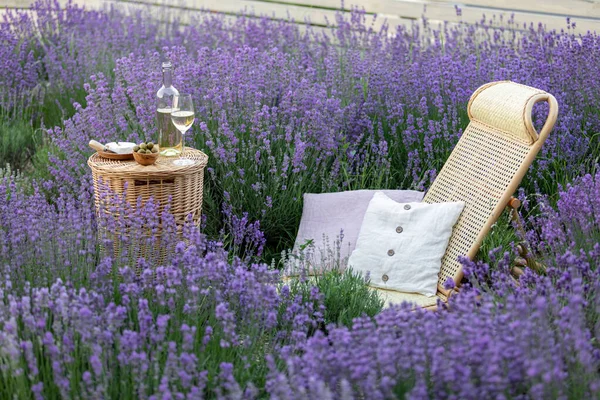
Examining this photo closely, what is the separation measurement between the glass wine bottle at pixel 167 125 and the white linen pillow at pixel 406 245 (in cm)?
91

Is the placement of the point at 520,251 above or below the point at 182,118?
below

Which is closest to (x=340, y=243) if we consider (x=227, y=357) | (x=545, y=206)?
(x=545, y=206)

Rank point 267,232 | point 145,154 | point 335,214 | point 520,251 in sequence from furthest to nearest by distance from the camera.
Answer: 1. point 267,232
2. point 335,214
3. point 520,251
4. point 145,154

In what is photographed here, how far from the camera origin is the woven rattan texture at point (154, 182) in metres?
3.30

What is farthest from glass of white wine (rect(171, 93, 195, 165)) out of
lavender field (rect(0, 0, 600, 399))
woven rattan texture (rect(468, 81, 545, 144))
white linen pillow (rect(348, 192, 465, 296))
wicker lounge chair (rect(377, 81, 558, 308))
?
woven rattan texture (rect(468, 81, 545, 144))

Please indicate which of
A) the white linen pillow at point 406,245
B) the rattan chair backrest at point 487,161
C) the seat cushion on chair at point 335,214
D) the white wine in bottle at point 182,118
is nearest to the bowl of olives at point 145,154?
the white wine in bottle at point 182,118

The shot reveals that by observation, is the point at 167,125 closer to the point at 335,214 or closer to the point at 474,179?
the point at 335,214

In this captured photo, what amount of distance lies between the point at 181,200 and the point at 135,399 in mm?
1364

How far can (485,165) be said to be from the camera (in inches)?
143

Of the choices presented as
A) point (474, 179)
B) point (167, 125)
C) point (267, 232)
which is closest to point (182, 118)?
point (167, 125)

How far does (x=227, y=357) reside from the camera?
2367mm

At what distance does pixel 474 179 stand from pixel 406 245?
43 cm

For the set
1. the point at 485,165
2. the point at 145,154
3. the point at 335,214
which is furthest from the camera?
the point at 335,214

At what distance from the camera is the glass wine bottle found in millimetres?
3525
